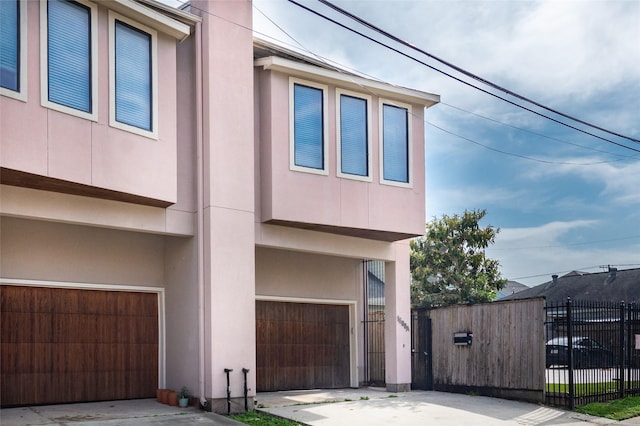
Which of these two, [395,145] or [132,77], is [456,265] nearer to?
[395,145]

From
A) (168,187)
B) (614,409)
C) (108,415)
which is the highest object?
(168,187)

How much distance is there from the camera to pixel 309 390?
57.3 feet

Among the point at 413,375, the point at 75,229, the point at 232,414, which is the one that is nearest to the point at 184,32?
the point at 75,229

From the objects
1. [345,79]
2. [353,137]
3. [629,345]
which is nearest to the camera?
A: [345,79]

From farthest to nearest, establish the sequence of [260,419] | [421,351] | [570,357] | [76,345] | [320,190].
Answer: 1. [421,351]
2. [320,190]
3. [570,357]
4. [76,345]
5. [260,419]

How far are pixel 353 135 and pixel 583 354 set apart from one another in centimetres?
698

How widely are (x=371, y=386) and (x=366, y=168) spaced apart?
20.2 feet

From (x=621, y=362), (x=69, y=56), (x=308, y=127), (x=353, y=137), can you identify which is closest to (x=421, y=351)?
(x=621, y=362)

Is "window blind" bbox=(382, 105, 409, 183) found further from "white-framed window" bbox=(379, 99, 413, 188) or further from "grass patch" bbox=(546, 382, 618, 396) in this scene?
"grass patch" bbox=(546, 382, 618, 396)

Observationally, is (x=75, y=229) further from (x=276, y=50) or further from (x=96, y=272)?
(x=276, y=50)

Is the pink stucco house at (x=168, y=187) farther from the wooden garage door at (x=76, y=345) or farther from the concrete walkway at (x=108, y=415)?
the concrete walkway at (x=108, y=415)

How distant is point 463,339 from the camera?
55.2 feet

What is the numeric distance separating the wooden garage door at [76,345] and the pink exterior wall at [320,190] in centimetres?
339

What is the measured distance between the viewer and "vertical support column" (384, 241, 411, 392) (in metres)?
17.1
